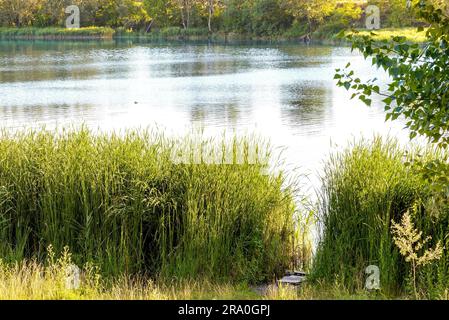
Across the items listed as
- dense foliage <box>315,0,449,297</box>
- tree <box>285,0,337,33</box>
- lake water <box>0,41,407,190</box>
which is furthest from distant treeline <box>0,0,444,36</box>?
dense foliage <box>315,0,449,297</box>

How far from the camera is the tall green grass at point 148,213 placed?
771 centimetres

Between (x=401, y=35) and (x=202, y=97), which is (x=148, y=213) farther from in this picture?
(x=202, y=97)

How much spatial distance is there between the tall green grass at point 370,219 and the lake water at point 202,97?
231 centimetres

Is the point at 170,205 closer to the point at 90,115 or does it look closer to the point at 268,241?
Result: the point at 268,241

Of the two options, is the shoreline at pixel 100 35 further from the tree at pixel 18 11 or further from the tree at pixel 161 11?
the tree at pixel 161 11

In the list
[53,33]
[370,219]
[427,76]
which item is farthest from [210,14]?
[427,76]

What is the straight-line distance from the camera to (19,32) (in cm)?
7688

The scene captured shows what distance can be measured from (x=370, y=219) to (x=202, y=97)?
21.8m

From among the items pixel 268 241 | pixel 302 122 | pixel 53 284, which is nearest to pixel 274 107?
pixel 302 122

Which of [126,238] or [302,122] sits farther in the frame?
[302,122]

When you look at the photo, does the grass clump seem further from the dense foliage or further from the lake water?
the lake water

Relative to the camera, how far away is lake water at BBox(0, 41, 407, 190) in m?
20.3

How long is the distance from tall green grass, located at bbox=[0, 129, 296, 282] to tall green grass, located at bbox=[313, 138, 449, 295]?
0.70 meters
